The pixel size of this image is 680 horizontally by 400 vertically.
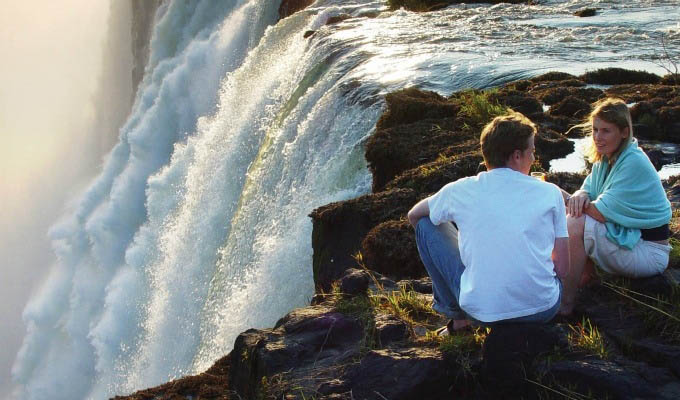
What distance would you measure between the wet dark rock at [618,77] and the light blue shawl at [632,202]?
26.1ft

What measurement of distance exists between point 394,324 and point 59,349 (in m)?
19.2

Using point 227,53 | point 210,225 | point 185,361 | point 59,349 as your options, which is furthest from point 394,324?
point 227,53

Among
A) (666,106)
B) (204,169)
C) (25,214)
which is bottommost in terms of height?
(25,214)

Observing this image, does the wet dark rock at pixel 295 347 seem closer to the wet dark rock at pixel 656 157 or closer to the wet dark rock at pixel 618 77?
the wet dark rock at pixel 656 157

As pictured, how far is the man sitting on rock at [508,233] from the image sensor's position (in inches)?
168

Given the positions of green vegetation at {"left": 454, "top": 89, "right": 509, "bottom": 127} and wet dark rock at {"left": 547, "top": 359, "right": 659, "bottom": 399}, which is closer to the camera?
wet dark rock at {"left": 547, "top": 359, "right": 659, "bottom": 399}

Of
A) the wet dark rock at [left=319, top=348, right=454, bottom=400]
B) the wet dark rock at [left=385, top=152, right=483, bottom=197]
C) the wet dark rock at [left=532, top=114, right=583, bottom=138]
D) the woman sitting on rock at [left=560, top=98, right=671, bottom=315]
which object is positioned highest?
the woman sitting on rock at [left=560, top=98, right=671, bottom=315]

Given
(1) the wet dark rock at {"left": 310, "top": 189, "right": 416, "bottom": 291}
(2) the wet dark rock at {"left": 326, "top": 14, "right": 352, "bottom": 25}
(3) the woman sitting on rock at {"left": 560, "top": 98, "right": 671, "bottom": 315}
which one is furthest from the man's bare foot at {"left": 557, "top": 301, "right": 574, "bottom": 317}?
(2) the wet dark rock at {"left": 326, "top": 14, "right": 352, "bottom": 25}

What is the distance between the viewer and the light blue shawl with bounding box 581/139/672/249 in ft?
15.9

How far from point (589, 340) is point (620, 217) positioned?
33.4 inches

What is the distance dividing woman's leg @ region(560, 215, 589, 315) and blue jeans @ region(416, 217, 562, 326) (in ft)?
0.95

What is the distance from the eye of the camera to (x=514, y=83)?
12.6 m

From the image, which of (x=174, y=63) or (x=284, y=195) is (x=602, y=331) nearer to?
(x=284, y=195)

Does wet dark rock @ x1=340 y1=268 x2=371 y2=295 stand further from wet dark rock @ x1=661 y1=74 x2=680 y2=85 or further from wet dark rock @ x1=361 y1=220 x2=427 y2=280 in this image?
wet dark rock @ x1=661 y1=74 x2=680 y2=85
